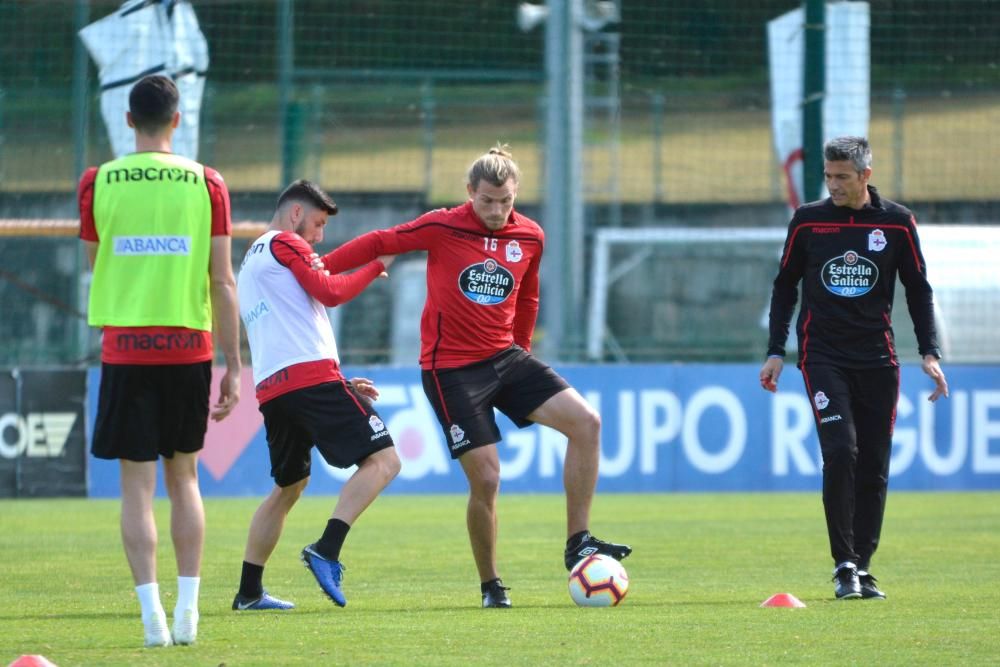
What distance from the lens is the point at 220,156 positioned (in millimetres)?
27281

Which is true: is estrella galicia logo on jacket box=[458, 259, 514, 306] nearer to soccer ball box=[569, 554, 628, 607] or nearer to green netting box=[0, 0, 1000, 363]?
soccer ball box=[569, 554, 628, 607]

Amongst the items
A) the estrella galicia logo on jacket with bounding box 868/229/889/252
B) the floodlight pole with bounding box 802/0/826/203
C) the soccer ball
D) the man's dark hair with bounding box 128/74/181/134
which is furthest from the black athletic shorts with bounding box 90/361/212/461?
the floodlight pole with bounding box 802/0/826/203

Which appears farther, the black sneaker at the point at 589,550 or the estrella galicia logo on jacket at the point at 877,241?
the estrella galicia logo on jacket at the point at 877,241

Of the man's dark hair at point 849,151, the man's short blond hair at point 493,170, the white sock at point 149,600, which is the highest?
the man's dark hair at point 849,151

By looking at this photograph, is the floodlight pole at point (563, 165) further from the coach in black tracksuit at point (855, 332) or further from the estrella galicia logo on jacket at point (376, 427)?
the estrella galicia logo on jacket at point (376, 427)

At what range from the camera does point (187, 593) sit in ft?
20.3

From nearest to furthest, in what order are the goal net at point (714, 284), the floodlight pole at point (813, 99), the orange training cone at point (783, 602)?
the orange training cone at point (783, 602), the floodlight pole at point (813, 99), the goal net at point (714, 284)

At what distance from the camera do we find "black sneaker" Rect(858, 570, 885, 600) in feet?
25.6

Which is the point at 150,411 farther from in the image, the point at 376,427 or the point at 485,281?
the point at 485,281

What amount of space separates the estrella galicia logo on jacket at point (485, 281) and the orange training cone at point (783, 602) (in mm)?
1806

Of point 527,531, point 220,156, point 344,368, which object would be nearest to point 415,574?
point 527,531

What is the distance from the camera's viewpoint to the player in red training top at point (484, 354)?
7695mm

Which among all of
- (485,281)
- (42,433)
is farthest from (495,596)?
(42,433)

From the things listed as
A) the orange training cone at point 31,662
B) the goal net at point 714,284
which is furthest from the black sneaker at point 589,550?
the goal net at point 714,284
